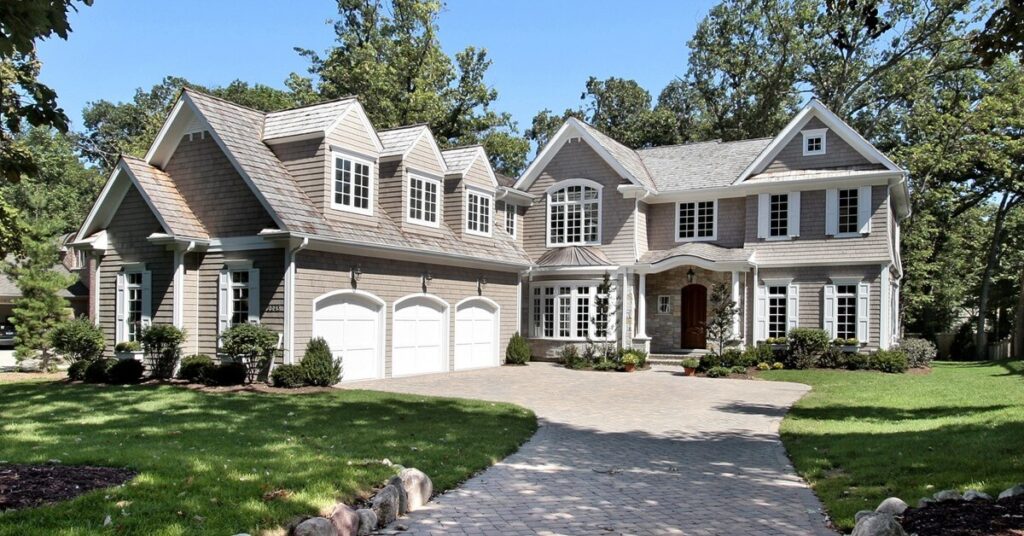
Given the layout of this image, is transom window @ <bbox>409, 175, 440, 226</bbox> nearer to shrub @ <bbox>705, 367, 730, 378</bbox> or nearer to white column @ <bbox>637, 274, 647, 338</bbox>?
white column @ <bbox>637, 274, 647, 338</bbox>

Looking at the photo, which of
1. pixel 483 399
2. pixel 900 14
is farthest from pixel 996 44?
pixel 900 14

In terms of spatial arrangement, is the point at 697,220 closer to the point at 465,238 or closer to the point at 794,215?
the point at 794,215

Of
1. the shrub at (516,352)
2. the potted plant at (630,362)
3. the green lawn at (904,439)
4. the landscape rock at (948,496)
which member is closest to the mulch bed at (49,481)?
the green lawn at (904,439)

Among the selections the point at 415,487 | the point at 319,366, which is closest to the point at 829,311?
the point at 319,366

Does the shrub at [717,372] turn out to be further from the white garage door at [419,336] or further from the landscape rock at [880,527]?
the landscape rock at [880,527]

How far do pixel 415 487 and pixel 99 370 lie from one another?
14126 millimetres

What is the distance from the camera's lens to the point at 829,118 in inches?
977

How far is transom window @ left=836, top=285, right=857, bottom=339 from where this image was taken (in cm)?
2409

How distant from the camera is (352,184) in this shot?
19.5 metres

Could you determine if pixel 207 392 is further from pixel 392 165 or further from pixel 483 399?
pixel 392 165

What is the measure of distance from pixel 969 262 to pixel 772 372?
77.3 ft

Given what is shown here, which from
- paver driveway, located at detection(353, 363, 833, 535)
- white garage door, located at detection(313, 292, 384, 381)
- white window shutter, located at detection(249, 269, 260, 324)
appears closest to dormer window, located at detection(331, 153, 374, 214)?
white garage door, located at detection(313, 292, 384, 381)

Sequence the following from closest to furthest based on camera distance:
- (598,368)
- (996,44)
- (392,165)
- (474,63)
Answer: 1. (996,44)
2. (392,165)
3. (598,368)
4. (474,63)

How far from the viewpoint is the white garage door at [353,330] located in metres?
18.3
